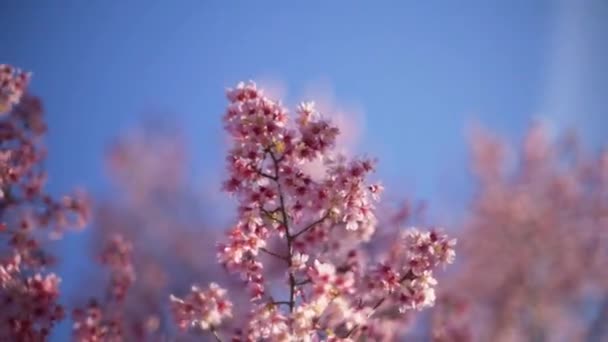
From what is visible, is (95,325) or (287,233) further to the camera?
(95,325)

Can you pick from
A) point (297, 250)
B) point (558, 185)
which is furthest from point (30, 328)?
point (558, 185)

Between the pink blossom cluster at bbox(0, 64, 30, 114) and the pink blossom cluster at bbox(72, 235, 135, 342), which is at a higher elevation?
the pink blossom cluster at bbox(0, 64, 30, 114)

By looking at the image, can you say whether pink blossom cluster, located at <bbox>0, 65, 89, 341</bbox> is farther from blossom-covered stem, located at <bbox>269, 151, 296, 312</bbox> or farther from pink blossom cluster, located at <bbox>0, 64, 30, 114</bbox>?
blossom-covered stem, located at <bbox>269, 151, 296, 312</bbox>

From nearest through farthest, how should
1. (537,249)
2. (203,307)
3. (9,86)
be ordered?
(203,307) < (9,86) < (537,249)

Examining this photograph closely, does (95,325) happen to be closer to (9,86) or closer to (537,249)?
(9,86)

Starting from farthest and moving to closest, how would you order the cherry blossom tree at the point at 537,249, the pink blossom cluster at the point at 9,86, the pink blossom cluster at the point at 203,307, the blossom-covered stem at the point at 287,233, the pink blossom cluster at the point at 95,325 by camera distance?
the cherry blossom tree at the point at 537,249, the pink blossom cluster at the point at 95,325, the pink blossom cluster at the point at 9,86, the blossom-covered stem at the point at 287,233, the pink blossom cluster at the point at 203,307

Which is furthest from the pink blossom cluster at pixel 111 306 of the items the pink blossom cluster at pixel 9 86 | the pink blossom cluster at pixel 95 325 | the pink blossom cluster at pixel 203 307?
the pink blossom cluster at pixel 9 86

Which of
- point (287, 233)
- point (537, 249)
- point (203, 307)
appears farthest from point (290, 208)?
point (537, 249)

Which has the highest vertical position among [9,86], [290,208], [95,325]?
[9,86]

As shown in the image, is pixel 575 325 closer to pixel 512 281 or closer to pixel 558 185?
pixel 512 281

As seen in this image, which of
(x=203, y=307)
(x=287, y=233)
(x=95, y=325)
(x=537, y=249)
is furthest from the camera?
(x=537, y=249)

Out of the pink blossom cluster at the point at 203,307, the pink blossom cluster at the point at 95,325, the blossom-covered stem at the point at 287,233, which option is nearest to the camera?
the pink blossom cluster at the point at 203,307

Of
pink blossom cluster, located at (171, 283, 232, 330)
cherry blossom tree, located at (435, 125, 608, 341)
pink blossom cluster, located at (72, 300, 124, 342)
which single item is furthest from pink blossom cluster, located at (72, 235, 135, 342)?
cherry blossom tree, located at (435, 125, 608, 341)

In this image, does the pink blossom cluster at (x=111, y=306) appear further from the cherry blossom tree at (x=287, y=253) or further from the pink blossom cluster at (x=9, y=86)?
the pink blossom cluster at (x=9, y=86)
